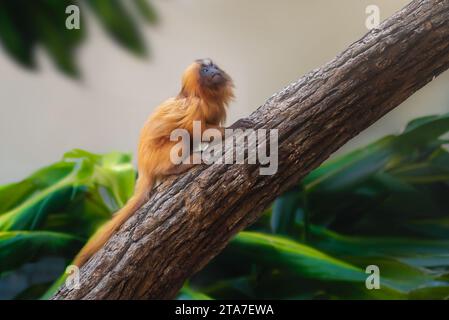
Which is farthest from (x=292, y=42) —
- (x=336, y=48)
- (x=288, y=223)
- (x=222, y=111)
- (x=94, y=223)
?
(x=94, y=223)

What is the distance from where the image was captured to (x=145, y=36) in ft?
8.19

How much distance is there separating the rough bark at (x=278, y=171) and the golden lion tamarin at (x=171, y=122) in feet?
0.38

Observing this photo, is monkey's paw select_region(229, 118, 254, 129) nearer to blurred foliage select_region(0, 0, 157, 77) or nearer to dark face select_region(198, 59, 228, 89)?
dark face select_region(198, 59, 228, 89)

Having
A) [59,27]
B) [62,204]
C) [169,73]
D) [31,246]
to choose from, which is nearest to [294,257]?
Result: [169,73]

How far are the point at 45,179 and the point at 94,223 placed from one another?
348mm

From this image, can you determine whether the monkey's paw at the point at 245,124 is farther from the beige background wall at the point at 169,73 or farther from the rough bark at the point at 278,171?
the beige background wall at the point at 169,73

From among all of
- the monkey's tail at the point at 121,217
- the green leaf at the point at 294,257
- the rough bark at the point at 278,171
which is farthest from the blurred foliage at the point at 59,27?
the green leaf at the point at 294,257

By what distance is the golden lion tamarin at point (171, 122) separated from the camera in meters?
2.06

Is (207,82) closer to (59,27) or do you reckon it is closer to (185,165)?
(185,165)

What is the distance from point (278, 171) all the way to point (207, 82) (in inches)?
23.3

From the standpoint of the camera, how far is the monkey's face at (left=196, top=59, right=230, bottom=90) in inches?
87.7

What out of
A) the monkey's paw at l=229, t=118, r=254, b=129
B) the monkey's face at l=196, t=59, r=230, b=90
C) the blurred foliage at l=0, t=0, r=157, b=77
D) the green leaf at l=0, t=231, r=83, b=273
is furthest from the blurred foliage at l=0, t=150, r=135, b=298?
the monkey's paw at l=229, t=118, r=254, b=129

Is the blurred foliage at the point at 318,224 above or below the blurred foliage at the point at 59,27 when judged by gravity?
below

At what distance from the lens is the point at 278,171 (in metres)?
1.89
